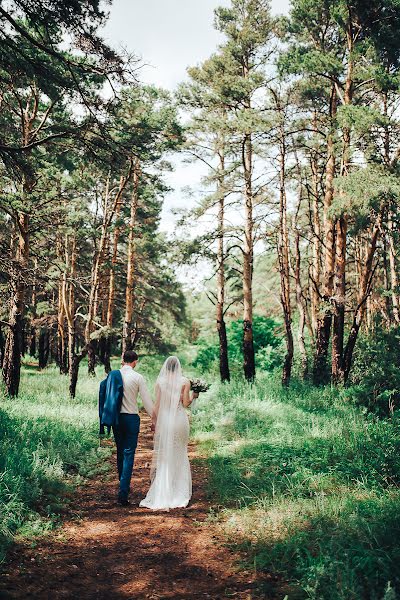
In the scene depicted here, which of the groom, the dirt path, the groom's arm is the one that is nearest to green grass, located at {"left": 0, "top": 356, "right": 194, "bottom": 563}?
the dirt path

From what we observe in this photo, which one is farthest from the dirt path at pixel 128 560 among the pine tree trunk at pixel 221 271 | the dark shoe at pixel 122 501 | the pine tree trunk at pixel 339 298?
the pine tree trunk at pixel 221 271

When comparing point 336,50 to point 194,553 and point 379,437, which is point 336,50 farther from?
point 194,553

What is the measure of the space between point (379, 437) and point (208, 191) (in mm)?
12774

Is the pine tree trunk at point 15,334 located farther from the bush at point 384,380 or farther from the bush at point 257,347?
the bush at point 257,347

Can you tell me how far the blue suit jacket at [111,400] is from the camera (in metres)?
6.09

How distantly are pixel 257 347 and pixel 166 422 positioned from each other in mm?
17177

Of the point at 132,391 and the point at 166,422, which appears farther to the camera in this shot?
the point at 166,422

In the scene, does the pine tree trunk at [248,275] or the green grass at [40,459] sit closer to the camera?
the green grass at [40,459]

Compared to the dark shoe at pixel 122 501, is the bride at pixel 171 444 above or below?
above

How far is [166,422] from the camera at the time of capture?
6.59 meters

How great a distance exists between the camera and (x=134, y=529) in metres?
5.32

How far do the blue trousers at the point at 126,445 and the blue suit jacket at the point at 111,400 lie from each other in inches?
6.3

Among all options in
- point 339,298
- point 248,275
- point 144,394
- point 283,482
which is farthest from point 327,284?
point 144,394

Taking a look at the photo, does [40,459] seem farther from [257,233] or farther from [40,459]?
[257,233]
